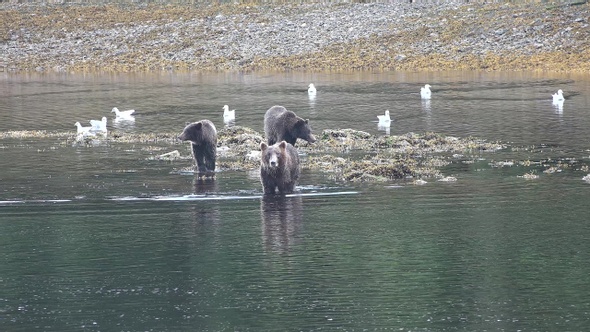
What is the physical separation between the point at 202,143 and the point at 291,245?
34.2ft

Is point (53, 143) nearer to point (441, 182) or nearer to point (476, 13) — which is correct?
point (441, 182)

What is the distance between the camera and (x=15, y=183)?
28578 mm

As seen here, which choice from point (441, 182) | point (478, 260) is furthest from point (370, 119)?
point (478, 260)

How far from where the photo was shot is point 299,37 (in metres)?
91.1

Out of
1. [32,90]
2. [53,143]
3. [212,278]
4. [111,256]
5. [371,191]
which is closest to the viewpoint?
[212,278]

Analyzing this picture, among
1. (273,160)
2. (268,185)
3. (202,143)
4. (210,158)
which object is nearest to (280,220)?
(273,160)

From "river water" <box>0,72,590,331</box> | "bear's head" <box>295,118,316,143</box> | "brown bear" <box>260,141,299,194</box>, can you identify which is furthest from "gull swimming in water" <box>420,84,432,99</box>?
"brown bear" <box>260,141,299,194</box>

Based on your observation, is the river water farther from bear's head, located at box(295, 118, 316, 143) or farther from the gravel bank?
the gravel bank

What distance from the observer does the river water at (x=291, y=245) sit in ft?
54.0

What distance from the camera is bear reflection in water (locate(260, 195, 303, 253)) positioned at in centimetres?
2108

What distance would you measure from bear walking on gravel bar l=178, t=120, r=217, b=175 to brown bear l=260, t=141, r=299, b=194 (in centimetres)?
452

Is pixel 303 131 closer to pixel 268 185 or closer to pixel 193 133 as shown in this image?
pixel 193 133

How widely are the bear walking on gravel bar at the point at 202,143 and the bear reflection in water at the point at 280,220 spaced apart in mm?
4907

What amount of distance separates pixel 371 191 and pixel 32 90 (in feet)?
139
